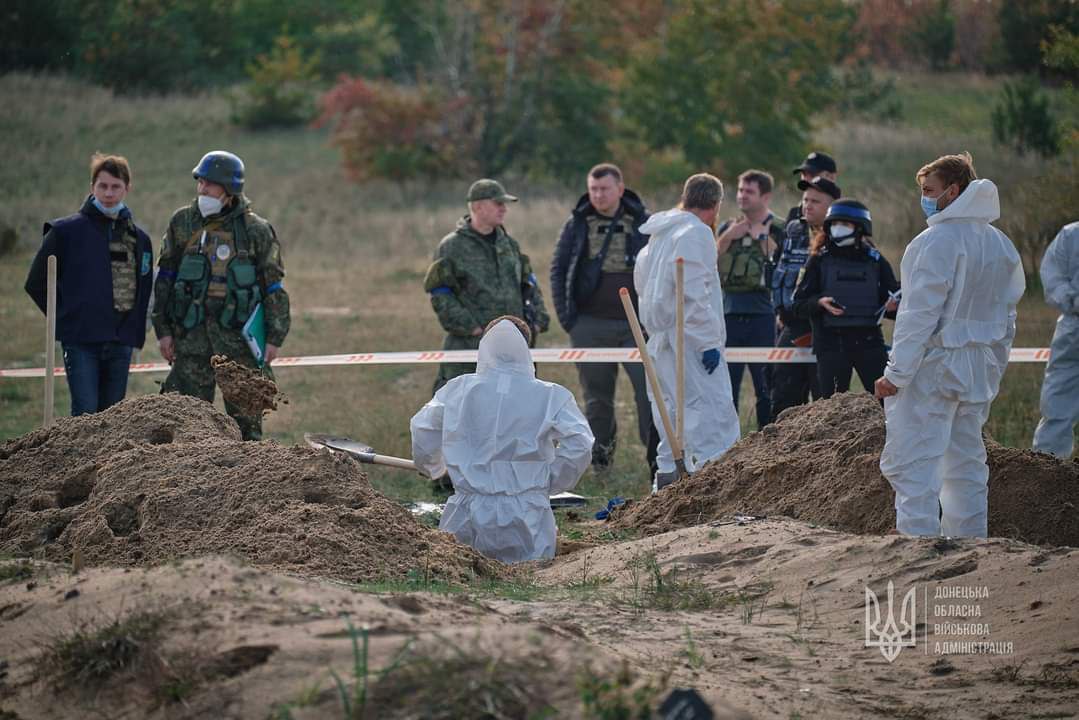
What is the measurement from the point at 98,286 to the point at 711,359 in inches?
167

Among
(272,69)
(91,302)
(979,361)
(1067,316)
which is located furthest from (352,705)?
(272,69)

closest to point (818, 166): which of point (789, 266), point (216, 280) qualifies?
point (789, 266)

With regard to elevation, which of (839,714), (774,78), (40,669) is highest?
(774,78)

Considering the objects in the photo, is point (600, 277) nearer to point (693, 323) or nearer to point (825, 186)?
point (693, 323)

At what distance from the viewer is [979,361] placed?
7.91 m

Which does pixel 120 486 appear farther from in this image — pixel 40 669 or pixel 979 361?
pixel 979 361

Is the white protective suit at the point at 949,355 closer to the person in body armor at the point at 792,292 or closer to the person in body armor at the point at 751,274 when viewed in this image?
the person in body armor at the point at 792,292

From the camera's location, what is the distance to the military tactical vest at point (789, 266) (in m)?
11.0

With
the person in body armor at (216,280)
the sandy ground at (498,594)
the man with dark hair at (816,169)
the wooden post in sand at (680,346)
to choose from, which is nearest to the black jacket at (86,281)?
the person in body armor at (216,280)

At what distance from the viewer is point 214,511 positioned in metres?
7.75

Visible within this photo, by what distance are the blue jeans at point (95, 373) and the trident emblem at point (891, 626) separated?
565cm

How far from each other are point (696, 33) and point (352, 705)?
1378 inches

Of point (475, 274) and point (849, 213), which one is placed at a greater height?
point (849, 213)

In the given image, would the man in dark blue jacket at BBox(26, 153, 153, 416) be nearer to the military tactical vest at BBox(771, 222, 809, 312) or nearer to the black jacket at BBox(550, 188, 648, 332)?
the black jacket at BBox(550, 188, 648, 332)
